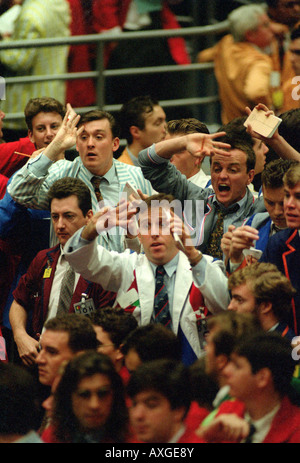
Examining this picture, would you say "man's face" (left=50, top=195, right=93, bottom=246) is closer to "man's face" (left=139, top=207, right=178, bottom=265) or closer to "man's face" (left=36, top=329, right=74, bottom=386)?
"man's face" (left=139, top=207, right=178, bottom=265)

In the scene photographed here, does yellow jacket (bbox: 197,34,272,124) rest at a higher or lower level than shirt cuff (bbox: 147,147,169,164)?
higher

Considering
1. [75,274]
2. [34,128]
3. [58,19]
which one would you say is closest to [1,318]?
[75,274]

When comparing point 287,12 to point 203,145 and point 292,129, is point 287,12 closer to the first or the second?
point 292,129

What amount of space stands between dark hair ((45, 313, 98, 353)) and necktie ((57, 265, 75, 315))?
0.63 meters

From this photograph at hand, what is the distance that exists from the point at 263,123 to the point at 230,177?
425mm

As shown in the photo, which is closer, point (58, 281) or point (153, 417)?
point (153, 417)

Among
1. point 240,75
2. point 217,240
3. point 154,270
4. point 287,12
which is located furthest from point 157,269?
point 287,12

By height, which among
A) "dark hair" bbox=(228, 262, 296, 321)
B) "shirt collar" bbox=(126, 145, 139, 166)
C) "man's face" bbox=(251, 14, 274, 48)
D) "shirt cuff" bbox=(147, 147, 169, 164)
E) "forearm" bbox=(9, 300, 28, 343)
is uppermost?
"man's face" bbox=(251, 14, 274, 48)

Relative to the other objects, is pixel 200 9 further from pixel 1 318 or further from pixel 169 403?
pixel 169 403

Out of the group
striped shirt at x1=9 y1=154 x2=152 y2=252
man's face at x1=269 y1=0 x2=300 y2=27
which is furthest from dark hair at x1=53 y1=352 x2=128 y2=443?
man's face at x1=269 y1=0 x2=300 y2=27

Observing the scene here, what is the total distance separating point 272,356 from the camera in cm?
397

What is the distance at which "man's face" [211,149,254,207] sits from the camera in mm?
5578

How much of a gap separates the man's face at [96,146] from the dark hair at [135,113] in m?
0.74

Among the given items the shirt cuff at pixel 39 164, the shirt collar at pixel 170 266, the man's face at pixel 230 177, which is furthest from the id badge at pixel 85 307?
the man's face at pixel 230 177
